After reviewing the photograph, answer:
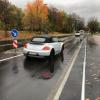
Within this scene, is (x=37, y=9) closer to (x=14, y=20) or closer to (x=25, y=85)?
(x=14, y=20)

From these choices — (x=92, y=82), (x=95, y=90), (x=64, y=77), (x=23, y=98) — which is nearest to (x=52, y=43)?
(x=64, y=77)

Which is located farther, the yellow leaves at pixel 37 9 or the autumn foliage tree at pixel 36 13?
the yellow leaves at pixel 37 9

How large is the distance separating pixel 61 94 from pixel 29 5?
189ft

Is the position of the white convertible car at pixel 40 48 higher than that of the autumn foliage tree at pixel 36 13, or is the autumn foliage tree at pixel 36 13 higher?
the autumn foliage tree at pixel 36 13

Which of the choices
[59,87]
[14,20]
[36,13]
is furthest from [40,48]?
Answer: [14,20]

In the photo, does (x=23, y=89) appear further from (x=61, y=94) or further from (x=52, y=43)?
(x=52, y=43)

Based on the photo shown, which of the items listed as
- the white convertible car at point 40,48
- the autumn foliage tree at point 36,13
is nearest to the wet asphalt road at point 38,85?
the white convertible car at point 40,48

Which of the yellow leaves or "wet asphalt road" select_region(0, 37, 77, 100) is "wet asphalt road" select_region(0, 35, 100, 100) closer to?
"wet asphalt road" select_region(0, 37, 77, 100)

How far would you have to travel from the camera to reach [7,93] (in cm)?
813

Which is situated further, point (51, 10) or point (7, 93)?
point (51, 10)

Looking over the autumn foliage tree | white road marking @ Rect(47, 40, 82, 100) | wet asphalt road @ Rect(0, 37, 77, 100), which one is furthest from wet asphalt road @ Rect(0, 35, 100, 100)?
the autumn foliage tree

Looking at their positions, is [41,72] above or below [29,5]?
below

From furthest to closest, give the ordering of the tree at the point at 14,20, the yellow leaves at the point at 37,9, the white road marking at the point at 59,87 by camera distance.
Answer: the yellow leaves at the point at 37,9, the tree at the point at 14,20, the white road marking at the point at 59,87

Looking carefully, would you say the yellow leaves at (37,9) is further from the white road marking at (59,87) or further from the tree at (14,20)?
the white road marking at (59,87)
